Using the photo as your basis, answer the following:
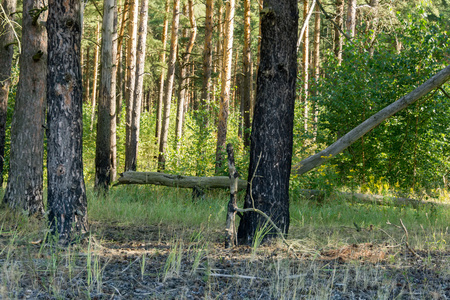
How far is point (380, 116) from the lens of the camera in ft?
24.2

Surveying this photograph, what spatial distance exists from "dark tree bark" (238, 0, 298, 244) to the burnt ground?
0.51m

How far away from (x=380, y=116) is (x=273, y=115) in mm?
3352

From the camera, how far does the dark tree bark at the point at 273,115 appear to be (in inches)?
193

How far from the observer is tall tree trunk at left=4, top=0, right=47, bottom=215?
253 inches

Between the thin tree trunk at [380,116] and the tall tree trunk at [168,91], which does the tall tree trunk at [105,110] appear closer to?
the thin tree trunk at [380,116]

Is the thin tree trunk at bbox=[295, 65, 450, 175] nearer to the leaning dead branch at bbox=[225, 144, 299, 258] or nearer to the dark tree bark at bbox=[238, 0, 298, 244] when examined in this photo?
the dark tree bark at bbox=[238, 0, 298, 244]

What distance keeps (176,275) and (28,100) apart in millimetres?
4415

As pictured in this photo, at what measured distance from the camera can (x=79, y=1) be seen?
482cm

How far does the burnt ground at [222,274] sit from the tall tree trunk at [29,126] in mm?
1692

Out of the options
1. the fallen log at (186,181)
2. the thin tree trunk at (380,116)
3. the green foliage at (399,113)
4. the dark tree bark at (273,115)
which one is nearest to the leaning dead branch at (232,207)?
the dark tree bark at (273,115)

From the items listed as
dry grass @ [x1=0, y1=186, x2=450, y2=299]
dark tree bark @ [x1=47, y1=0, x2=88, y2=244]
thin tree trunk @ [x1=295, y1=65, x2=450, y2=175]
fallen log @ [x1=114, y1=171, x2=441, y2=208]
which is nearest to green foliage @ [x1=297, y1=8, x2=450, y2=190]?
thin tree trunk @ [x1=295, y1=65, x2=450, y2=175]

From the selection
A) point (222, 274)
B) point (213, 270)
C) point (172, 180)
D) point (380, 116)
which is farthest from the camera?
point (172, 180)

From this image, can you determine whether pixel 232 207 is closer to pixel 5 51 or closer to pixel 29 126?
pixel 29 126

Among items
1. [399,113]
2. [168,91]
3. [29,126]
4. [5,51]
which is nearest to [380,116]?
[399,113]
